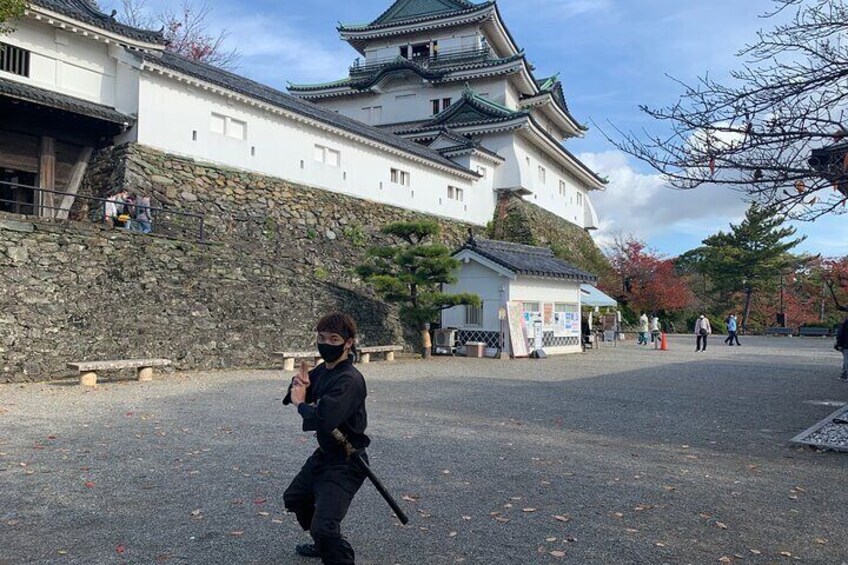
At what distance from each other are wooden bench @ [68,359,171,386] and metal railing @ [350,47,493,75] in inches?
1182

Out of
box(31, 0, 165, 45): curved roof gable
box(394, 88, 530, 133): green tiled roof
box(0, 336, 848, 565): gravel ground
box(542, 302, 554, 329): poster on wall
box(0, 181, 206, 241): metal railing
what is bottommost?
box(0, 336, 848, 565): gravel ground

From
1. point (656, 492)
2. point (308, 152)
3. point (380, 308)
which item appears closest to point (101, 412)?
point (656, 492)

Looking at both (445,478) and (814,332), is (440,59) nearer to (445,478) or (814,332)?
(814,332)

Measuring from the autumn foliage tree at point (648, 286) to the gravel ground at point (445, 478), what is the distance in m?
30.1

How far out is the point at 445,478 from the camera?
5742mm

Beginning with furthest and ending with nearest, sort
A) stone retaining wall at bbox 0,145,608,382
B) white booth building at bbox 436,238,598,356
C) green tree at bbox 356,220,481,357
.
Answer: white booth building at bbox 436,238,598,356
green tree at bbox 356,220,481,357
stone retaining wall at bbox 0,145,608,382

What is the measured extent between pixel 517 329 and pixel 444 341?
265 cm

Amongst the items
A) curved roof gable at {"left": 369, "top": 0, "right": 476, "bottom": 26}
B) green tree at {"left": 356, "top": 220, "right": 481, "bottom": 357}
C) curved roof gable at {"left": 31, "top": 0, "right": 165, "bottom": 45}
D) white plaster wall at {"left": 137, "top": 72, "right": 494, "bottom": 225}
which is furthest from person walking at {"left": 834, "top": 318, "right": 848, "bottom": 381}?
curved roof gable at {"left": 369, "top": 0, "right": 476, "bottom": 26}

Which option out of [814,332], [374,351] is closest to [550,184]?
[814,332]

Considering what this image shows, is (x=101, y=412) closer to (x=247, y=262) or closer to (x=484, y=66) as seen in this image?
(x=247, y=262)

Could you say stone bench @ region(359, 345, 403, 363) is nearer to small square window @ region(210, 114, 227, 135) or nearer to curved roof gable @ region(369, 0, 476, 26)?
small square window @ region(210, 114, 227, 135)

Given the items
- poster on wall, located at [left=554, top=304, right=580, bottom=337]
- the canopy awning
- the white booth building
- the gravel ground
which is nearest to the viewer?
the gravel ground

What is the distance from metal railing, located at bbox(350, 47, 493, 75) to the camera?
124 feet

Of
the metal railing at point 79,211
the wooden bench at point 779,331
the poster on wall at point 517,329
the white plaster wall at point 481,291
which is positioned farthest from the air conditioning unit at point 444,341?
the wooden bench at point 779,331
